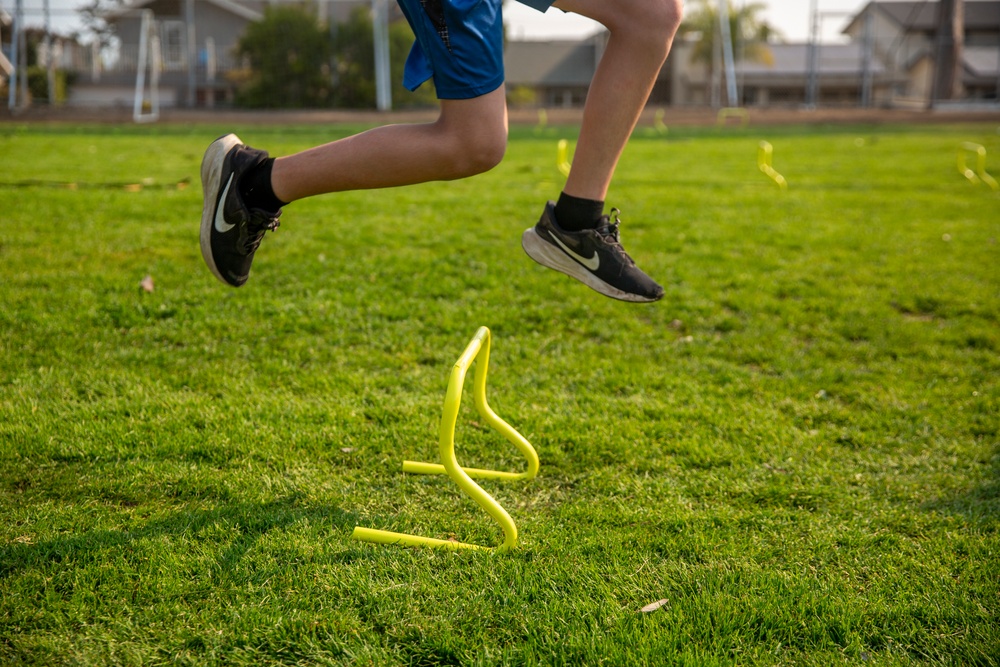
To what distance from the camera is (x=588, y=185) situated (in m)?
2.78

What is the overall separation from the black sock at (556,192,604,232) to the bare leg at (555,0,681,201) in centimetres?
2

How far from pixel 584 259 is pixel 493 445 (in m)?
1.00

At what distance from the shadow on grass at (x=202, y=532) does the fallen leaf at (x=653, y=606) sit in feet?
3.31

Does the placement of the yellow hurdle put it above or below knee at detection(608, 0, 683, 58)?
below

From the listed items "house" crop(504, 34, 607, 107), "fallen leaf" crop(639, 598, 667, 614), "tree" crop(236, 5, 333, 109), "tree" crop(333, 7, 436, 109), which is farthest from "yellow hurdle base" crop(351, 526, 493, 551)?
"house" crop(504, 34, 607, 107)

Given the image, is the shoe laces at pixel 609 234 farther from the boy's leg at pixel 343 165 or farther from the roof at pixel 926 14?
the roof at pixel 926 14

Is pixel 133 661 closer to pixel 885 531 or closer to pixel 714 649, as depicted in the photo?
pixel 714 649

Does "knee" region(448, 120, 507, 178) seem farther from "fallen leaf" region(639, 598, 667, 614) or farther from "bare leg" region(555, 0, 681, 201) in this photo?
"fallen leaf" region(639, 598, 667, 614)

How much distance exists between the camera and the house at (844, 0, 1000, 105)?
26.8 metres

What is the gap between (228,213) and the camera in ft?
8.95

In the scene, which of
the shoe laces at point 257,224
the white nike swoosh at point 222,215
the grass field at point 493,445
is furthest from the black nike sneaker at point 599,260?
the white nike swoosh at point 222,215

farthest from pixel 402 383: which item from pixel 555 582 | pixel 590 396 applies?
pixel 555 582

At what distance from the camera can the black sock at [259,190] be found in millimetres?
2719

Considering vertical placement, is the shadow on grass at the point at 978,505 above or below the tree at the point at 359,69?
below
